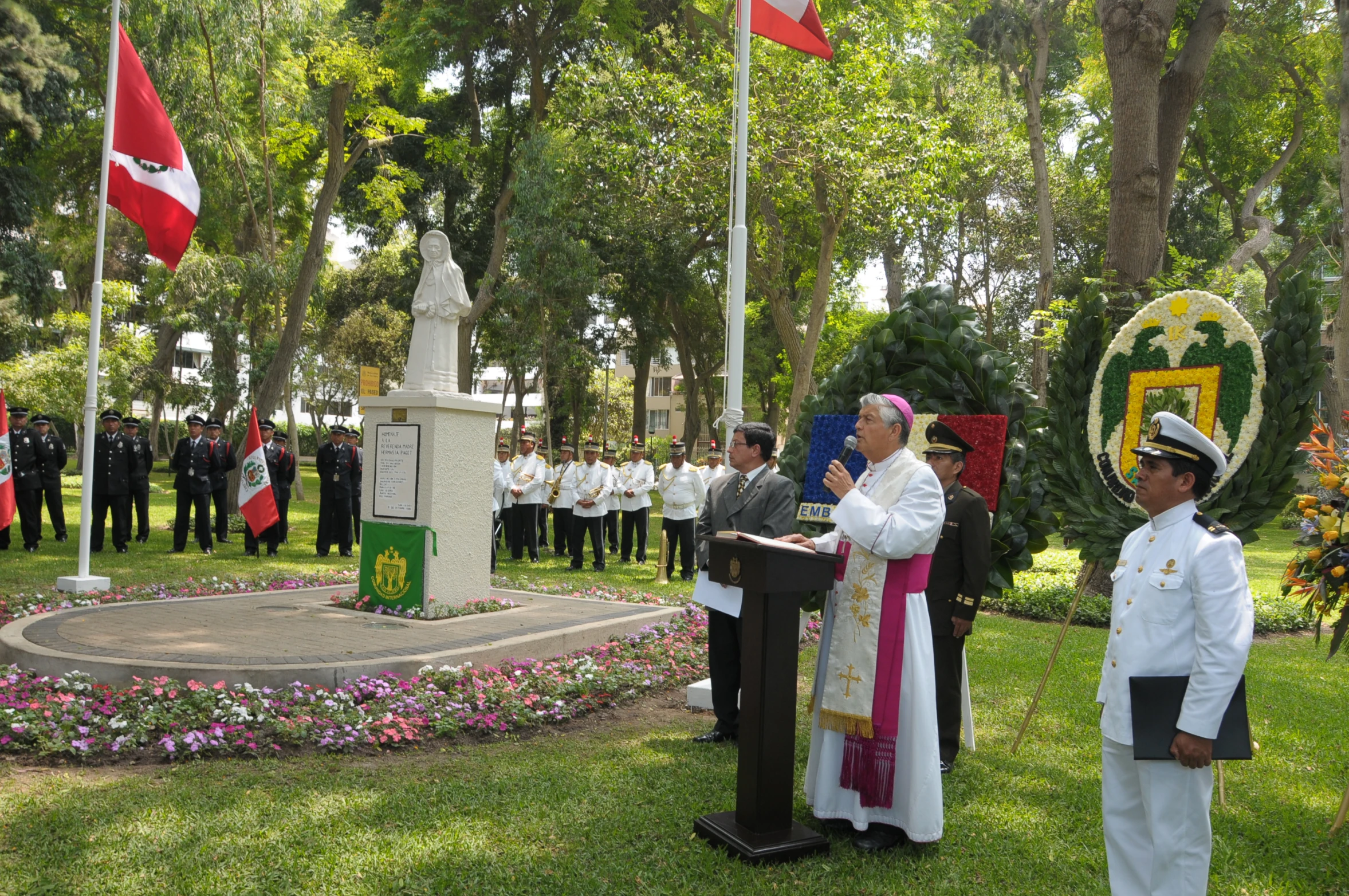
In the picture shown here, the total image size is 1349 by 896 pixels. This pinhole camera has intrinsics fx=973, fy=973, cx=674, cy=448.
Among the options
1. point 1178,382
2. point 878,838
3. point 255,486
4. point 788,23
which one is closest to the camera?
point 878,838

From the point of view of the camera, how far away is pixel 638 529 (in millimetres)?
15906

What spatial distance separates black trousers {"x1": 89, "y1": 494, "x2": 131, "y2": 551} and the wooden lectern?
41.8ft

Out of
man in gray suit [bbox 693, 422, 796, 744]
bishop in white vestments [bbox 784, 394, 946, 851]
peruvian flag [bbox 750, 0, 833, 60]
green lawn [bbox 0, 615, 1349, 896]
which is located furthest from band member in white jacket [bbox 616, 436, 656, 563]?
bishop in white vestments [bbox 784, 394, 946, 851]

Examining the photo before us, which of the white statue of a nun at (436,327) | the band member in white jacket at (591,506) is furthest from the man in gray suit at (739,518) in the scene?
the band member in white jacket at (591,506)

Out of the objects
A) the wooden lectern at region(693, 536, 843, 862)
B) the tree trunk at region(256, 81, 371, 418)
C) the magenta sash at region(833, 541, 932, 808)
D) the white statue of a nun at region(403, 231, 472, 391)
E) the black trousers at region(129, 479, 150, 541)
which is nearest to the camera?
the wooden lectern at region(693, 536, 843, 862)

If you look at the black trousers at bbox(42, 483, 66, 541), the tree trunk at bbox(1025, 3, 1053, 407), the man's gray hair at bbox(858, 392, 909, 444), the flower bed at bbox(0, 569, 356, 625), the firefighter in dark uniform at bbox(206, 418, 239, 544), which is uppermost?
the tree trunk at bbox(1025, 3, 1053, 407)

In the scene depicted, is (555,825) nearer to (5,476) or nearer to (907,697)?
(907,697)

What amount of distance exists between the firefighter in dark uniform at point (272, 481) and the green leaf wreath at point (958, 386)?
10.2m

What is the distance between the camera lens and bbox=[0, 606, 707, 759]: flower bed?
5.34m

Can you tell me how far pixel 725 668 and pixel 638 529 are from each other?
32.7ft

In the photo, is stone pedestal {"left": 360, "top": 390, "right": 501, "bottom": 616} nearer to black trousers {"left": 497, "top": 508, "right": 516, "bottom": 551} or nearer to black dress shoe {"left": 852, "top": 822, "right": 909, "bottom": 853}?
black dress shoe {"left": 852, "top": 822, "right": 909, "bottom": 853}

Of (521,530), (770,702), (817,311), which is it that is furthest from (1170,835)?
(817,311)

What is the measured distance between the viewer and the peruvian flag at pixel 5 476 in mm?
9781

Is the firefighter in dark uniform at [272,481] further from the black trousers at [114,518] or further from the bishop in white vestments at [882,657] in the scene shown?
the bishop in white vestments at [882,657]
